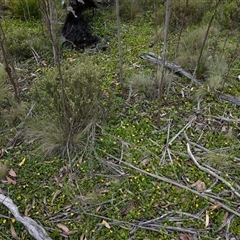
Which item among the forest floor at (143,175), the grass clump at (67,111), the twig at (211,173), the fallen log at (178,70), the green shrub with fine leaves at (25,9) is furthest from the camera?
the green shrub with fine leaves at (25,9)

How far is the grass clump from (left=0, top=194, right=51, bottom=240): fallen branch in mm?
514

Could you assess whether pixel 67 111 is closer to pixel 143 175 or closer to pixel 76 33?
pixel 143 175

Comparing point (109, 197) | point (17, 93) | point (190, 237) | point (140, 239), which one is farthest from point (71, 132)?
point (190, 237)

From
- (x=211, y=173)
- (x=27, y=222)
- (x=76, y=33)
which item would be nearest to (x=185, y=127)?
(x=211, y=173)

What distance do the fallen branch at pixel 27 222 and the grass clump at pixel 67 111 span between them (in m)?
0.51

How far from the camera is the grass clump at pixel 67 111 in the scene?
2496mm

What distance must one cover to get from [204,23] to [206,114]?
6.76 ft

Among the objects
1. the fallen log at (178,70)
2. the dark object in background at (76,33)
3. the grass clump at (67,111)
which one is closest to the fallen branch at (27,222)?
the grass clump at (67,111)

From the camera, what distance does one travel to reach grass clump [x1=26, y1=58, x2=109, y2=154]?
250 cm

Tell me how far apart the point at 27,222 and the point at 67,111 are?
0.94 meters

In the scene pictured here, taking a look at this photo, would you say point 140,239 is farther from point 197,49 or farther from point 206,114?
point 197,49

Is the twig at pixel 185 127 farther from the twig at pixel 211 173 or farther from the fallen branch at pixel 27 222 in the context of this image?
the fallen branch at pixel 27 222

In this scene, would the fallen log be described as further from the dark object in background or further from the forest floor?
the dark object in background

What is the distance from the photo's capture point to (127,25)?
4.66 meters
